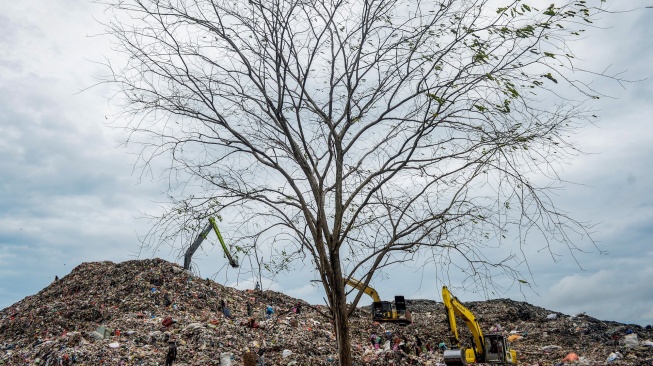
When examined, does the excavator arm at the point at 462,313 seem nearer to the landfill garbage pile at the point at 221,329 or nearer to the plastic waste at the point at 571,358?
the landfill garbage pile at the point at 221,329

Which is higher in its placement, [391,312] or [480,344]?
[391,312]

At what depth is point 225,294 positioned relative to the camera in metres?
14.8

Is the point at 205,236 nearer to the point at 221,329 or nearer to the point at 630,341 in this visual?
the point at 221,329

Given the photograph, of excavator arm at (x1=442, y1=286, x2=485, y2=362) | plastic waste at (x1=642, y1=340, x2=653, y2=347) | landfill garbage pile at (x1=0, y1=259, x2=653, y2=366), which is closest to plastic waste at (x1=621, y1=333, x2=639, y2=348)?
landfill garbage pile at (x1=0, y1=259, x2=653, y2=366)

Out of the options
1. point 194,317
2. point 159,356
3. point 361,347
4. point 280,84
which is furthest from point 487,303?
point 280,84

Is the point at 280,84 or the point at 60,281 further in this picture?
the point at 60,281

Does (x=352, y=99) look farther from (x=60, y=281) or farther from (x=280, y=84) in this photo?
(x=60, y=281)

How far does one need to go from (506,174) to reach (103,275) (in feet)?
37.4

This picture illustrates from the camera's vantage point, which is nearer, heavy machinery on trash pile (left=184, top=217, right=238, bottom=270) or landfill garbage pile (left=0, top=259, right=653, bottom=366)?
heavy machinery on trash pile (left=184, top=217, right=238, bottom=270)

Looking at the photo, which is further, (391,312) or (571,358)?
(571,358)

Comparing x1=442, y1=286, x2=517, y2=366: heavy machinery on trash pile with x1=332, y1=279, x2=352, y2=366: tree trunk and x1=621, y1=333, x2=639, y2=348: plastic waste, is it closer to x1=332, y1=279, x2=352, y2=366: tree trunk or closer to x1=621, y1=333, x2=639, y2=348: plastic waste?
x1=332, y1=279, x2=352, y2=366: tree trunk

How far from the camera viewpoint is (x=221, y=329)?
11.1m

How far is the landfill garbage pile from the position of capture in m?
10.2

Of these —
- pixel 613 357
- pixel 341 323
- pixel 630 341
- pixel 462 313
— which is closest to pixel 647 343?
pixel 630 341
